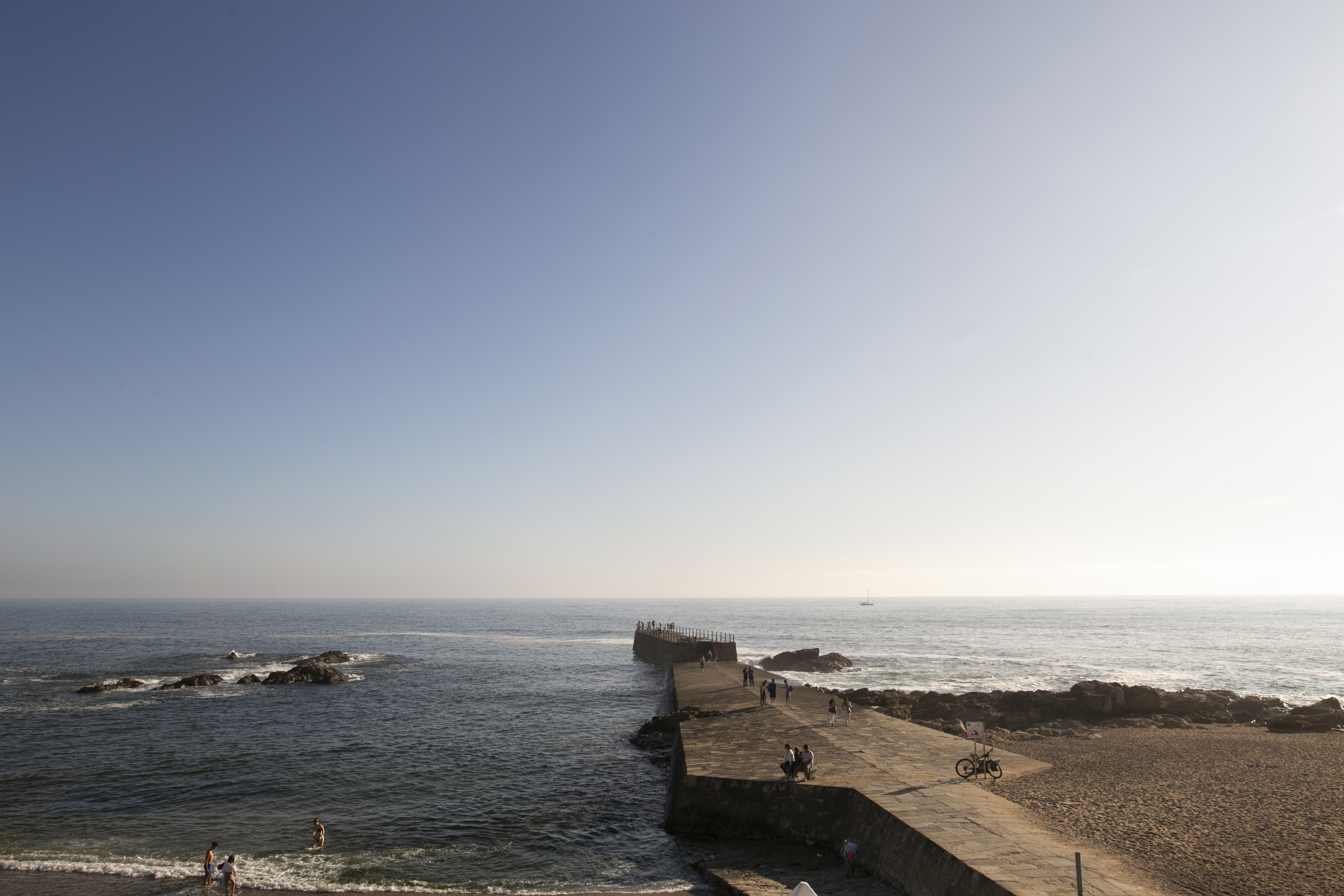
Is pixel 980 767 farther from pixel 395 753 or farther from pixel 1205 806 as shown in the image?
pixel 395 753

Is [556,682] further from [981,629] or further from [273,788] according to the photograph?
[981,629]

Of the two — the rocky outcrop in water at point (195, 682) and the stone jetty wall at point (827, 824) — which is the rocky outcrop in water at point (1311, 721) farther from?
the rocky outcrop in water at point (195, 682)

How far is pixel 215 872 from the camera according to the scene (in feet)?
52.0

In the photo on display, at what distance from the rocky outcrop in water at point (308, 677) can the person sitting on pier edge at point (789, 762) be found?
41.2 m

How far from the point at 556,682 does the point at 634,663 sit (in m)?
16.5

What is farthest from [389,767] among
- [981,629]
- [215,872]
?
[981,629]

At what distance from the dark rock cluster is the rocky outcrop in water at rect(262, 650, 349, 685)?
3651 cm

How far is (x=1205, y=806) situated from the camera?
1673 cm

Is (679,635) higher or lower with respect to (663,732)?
lower

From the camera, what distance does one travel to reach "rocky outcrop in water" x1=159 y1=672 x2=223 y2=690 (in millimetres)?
45875

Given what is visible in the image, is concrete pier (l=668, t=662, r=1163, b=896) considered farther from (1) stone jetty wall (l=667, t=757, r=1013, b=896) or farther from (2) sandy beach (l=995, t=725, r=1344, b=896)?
(2) sandy beach (l=995, t=725, r=1344, b=896)

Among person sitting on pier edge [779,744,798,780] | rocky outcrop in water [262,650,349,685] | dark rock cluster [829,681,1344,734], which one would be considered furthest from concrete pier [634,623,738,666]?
person sitting on pier edge [779,744,798,780]

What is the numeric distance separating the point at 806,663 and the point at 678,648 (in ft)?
35.7

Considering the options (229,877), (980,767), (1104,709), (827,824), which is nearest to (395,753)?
(229,877)
